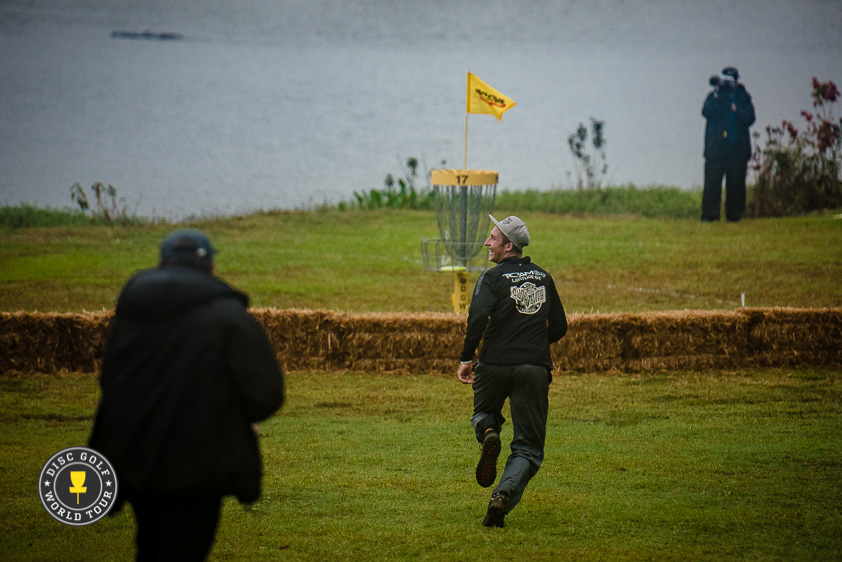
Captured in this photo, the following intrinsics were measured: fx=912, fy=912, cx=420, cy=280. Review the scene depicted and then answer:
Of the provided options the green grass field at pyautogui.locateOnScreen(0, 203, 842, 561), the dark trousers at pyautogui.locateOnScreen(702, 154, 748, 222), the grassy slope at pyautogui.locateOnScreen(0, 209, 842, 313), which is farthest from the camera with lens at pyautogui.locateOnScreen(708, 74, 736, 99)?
the green grass field at pyautogui.locateOnScreen(0, 203, 842, 561)

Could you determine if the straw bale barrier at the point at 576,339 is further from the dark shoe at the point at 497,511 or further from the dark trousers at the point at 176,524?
the dark trousers at the point at 176,524

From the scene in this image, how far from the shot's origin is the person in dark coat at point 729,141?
69.6 feet

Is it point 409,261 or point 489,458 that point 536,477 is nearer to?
point 489,458

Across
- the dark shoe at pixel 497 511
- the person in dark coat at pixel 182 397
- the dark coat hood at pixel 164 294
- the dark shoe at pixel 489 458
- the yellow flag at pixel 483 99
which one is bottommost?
the dark shoe at pixel 497 511

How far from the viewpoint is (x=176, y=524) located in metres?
3.60

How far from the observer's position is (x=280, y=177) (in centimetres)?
3925

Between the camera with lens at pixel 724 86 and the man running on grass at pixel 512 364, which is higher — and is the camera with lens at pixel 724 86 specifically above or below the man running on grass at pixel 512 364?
above

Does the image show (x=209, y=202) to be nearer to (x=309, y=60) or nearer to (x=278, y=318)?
(x=278, y=318)

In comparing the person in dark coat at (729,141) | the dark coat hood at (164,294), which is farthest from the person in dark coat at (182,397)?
the person in dark coat at (729,141)

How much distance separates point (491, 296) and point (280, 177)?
3440 centimetres

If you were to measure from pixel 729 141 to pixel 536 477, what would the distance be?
16.4m

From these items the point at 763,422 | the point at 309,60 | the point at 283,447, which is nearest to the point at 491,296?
the point at 283,447

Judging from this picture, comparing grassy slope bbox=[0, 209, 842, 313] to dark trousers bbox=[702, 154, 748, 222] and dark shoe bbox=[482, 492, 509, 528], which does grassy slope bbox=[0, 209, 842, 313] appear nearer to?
dark trousers bbox=[702, 154, 748, 222]

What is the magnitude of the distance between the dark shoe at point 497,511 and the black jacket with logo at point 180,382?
7.82ft
